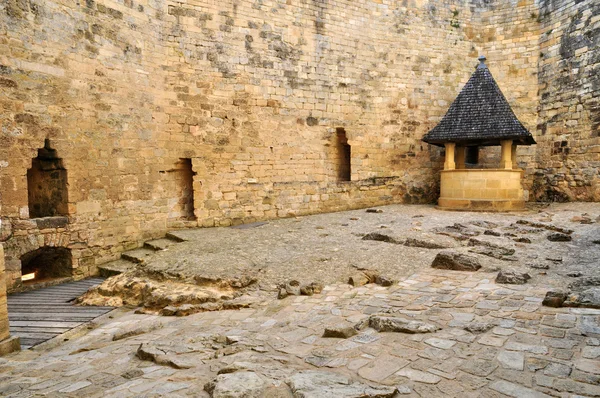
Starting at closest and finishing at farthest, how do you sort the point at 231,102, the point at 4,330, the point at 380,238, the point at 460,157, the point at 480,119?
the point at 4,330 → the point at 380,238 → the point at 231,102 → the point at 480,119 → the point at 460,157

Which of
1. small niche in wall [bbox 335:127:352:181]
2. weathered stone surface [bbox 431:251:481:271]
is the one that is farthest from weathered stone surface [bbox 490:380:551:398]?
small niche in wall [bbox 335:127:352:181]

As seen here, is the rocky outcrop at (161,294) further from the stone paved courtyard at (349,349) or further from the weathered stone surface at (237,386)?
the weathered stone surface at (237,386)

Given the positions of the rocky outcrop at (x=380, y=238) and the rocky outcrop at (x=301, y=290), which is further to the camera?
the rocky outcrop at (x=380, y=238)

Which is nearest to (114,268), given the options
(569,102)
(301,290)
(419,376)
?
(301,290)

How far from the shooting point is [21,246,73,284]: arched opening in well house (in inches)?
303

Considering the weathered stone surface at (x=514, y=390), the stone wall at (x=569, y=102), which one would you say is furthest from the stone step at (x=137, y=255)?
the stone wall at (x=569, y=102)

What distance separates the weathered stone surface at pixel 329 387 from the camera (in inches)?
103

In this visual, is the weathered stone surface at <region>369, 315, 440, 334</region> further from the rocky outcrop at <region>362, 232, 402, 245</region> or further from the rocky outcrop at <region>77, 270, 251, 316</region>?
the rocky outcrop at <region>362, 232, 402, 245</region>

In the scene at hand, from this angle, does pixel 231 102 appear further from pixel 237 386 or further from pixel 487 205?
pixel 237 386

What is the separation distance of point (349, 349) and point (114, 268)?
6001mm

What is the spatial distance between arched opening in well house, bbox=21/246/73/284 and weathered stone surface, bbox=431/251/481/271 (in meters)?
6.91

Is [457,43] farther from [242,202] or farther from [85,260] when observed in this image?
[85,260]

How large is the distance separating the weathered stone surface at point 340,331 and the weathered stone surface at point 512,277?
8.25 ft

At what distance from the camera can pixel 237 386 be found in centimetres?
277
